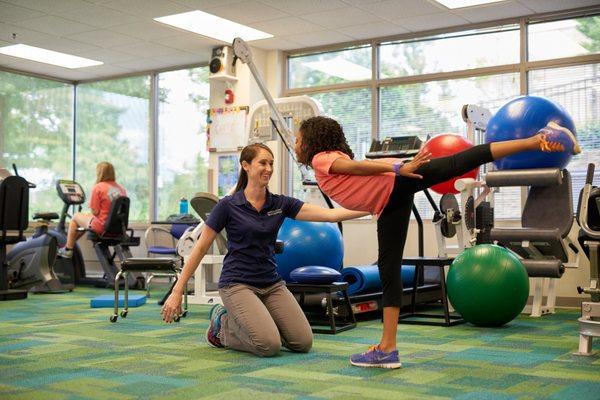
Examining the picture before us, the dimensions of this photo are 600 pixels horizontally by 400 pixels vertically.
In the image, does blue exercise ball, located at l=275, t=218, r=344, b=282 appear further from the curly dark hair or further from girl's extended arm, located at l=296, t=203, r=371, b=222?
the curly dark hair

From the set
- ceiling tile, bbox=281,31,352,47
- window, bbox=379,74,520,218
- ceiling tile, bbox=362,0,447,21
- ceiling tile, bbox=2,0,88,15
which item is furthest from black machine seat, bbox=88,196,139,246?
ceiling tile, bbox=362,0,447,21

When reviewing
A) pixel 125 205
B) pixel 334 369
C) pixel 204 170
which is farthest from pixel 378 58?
pixel 334 369

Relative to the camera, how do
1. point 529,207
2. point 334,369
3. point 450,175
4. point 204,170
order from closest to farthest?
point 450,175
point 334,369
point 529,207
point 204,170

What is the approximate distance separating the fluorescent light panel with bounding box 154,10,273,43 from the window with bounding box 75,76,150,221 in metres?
2.29

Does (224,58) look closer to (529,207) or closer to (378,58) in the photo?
(378,58)

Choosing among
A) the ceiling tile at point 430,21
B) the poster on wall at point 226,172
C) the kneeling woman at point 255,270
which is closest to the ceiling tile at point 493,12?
the ceiling tile at point 430,21

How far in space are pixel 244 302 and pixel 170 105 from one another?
6.27 m

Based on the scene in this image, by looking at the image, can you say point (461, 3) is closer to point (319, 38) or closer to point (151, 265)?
point (319, 38)

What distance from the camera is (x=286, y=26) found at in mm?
7723

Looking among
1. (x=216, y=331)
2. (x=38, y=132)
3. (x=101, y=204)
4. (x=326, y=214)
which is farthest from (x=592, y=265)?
(x=38, y=132)

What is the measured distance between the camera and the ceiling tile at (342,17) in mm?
7180

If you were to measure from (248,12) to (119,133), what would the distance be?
376 cm

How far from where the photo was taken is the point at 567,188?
5.96m

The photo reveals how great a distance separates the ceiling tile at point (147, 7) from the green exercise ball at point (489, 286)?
3.62 m
